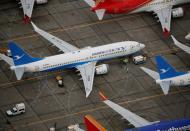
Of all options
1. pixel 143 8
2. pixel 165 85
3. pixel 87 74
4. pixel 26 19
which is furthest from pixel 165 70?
pixel 26 19

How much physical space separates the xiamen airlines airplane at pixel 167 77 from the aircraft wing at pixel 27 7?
26.2m

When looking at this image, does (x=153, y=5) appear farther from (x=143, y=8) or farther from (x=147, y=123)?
(x=147, y=123)

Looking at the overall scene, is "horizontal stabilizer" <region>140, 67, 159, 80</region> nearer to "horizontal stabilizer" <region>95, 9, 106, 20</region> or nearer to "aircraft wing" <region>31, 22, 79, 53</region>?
"aircraft wing" <region>31, 22, 79, 53</region>

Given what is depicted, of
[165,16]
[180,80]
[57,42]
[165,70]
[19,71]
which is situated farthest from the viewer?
[165,16]

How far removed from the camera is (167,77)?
114 m

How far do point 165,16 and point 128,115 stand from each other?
2773 cm

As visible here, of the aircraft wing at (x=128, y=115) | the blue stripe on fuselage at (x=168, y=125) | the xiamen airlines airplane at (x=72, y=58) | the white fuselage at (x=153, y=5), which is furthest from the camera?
the white fuselage at (x=153, y=5)

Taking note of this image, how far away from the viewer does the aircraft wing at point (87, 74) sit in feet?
382

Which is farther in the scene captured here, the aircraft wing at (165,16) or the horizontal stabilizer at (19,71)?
the aircraft wing at (165,16)

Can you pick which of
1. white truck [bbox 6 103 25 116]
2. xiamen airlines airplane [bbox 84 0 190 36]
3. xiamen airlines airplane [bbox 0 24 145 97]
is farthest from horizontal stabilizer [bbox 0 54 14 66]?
xiamen airlines airplane [bbox 84 0 190 36]

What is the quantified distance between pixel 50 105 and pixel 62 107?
1.92 m

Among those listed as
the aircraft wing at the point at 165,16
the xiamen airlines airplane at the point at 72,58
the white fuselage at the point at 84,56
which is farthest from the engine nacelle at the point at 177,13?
the white fuselage at the point at 84,56

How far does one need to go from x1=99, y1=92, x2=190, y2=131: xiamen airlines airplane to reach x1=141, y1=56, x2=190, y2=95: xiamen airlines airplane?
7.15 metres

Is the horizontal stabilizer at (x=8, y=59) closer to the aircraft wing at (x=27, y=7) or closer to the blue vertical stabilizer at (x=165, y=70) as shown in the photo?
the aircraft wing at (x=27, y=7)
